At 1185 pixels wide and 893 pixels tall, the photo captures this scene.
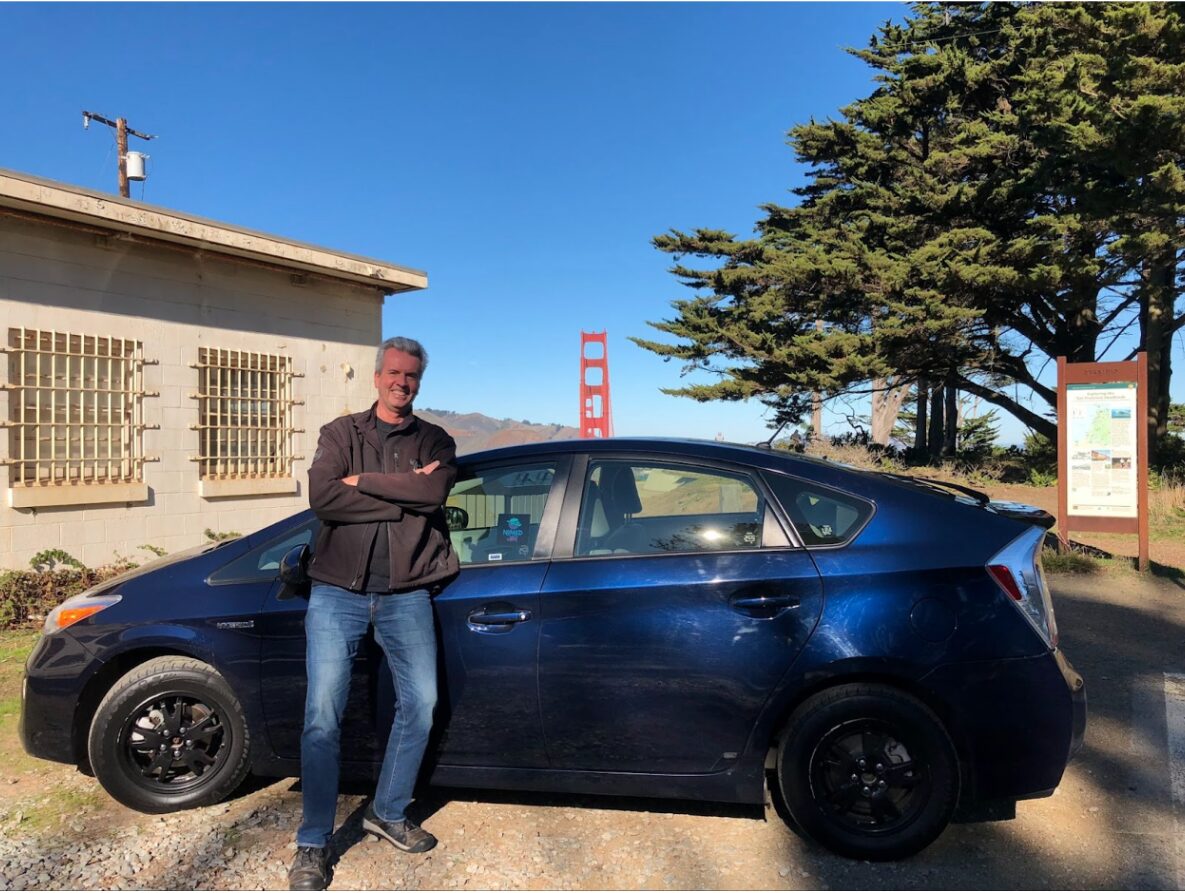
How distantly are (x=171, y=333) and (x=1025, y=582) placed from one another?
8188mm

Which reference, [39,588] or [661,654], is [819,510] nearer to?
[661,654]

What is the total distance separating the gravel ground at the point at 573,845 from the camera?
283 centimetres

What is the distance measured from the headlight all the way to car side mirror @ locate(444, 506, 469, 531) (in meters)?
1.42

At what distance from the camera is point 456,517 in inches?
132

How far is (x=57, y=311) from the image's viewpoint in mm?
7328

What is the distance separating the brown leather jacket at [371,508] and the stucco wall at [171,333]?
5.81 metres

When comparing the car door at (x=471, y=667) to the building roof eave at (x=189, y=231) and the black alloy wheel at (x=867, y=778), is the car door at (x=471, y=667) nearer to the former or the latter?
the black alloy wheel at (x=867, y=778)

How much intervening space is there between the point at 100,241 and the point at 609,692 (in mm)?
7288

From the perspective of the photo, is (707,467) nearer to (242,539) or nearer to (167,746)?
(242,539)

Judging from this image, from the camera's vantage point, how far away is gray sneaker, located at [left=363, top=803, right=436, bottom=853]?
295 cm

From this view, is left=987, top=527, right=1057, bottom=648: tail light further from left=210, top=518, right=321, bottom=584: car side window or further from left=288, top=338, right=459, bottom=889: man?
left=210, top=518, right=321, bottom=584: car side window

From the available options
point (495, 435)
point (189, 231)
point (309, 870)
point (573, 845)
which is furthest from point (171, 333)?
point (573, 845)

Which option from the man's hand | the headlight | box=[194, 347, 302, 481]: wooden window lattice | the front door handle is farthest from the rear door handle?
box=[194, 347, 302, 481]: wooden window lattice

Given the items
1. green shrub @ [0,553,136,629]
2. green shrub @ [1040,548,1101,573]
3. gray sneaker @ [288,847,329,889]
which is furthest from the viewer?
green shrub @ [1040,548,1101,573]
